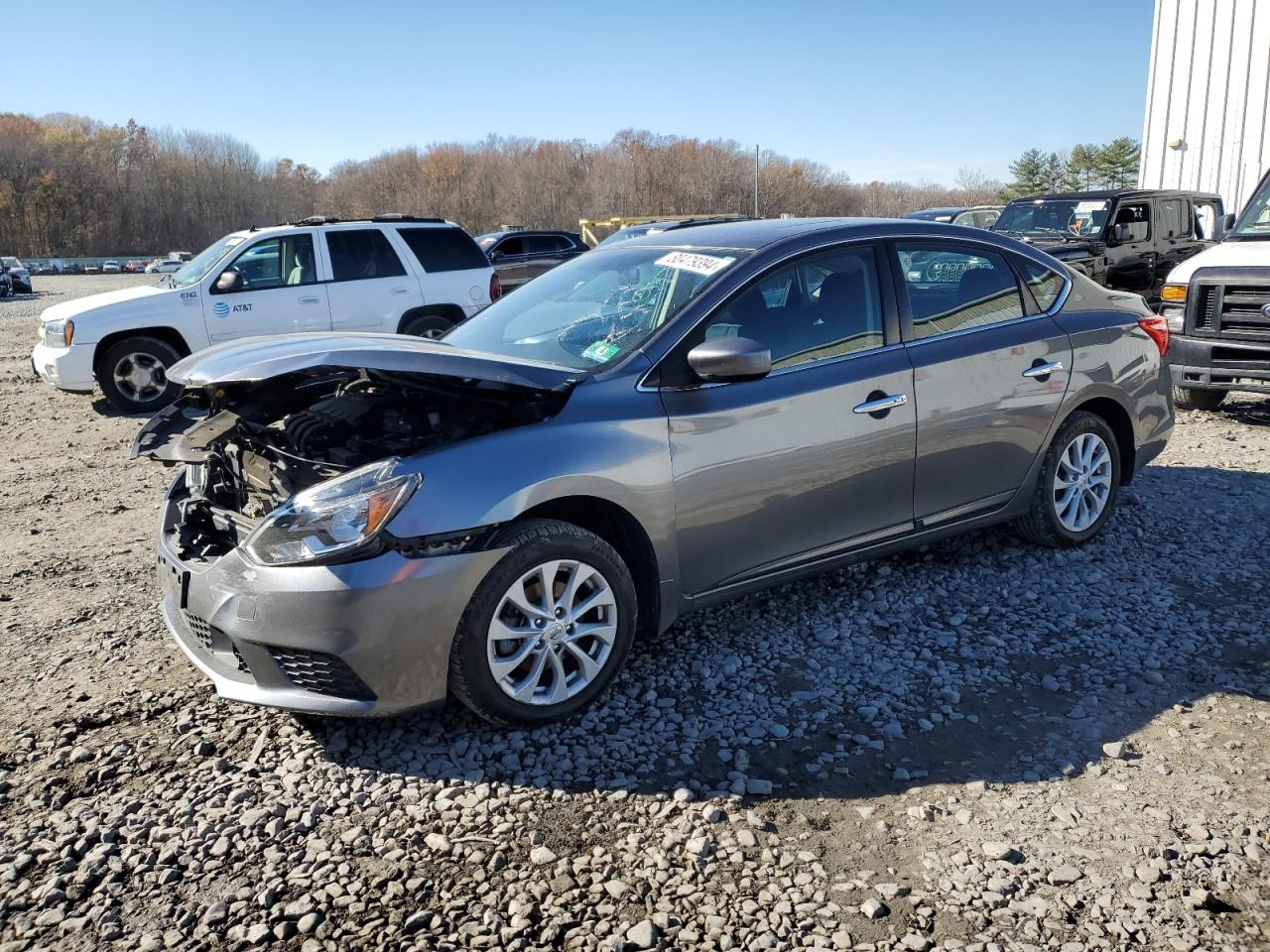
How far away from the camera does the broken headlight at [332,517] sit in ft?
10.5

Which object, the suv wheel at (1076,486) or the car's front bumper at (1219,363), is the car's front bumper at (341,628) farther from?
the car's front bumper at (1219,363)

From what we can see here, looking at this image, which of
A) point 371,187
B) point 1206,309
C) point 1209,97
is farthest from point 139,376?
point 371,187

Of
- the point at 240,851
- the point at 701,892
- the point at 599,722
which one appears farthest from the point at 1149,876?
the point at 240,851

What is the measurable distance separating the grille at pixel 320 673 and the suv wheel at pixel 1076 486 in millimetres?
3542

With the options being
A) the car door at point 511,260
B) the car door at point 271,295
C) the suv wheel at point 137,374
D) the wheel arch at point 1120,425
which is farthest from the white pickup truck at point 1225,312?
the car door at point 511,260

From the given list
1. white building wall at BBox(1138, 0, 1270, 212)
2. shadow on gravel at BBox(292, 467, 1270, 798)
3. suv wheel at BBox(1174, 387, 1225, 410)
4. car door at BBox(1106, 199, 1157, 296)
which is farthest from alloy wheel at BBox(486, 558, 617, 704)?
white building wall at BBox(1138, 0, 1270, 212)

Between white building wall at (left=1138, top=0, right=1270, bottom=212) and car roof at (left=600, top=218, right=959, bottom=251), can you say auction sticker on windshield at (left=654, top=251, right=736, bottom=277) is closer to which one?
car roof at (left=600, top=218, right=959, bottom=251)

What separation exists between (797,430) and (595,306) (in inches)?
41.9

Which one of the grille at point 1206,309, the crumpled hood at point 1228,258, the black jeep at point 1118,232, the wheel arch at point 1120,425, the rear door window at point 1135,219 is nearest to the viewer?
the wheel arch at point 1120,425

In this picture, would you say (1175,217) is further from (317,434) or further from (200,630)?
(200,630)

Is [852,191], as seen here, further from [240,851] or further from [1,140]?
[240,851]

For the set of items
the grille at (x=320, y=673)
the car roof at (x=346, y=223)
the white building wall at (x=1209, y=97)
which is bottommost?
the grille at (x=320, y=673)

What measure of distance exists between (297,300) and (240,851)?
892 centimetres

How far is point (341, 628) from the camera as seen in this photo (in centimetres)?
314
